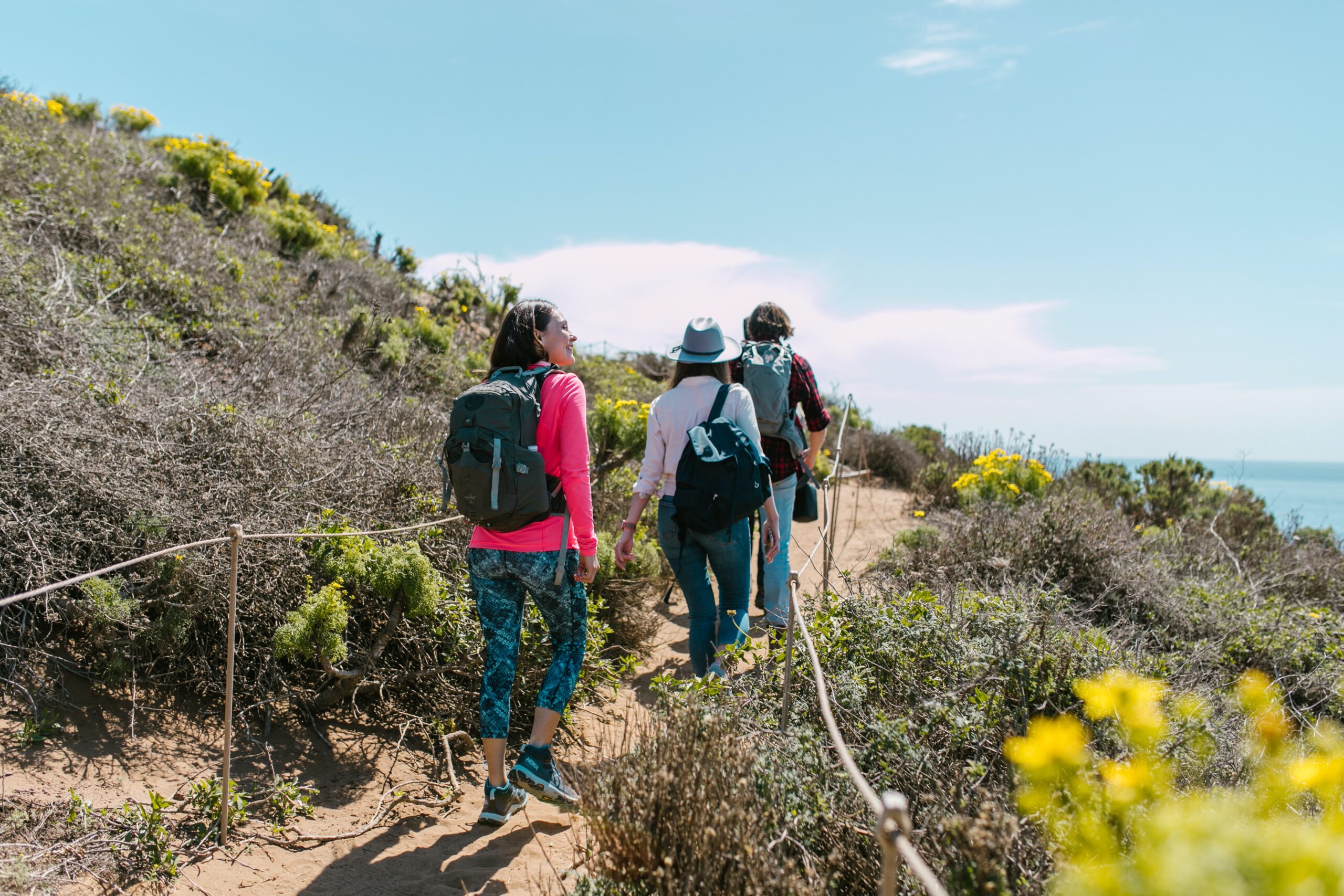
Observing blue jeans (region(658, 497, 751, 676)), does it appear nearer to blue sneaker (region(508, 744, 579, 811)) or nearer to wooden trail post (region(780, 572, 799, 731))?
wooden trail post (region(780, 572, 799, 731))

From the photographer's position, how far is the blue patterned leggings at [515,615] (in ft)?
9.08

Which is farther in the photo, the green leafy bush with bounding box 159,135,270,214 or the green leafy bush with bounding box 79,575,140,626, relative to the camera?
the green leafy bush with bounding box 159,135,270,214

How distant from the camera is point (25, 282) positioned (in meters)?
5.07

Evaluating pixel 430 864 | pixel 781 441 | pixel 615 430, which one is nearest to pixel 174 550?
pixel 430 864

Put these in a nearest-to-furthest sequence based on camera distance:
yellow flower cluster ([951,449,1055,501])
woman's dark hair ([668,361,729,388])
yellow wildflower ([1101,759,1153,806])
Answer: yellow wildflower ([1101,759,1153,806]) < woman's dark hair ([668,361,729,388]) < yellow flower cluster ([951,449,1055,501])

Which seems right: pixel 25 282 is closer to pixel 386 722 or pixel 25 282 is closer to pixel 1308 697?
pixel 386 722

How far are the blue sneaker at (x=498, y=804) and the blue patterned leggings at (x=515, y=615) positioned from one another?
0.70ft

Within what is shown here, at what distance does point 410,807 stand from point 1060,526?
4.63m

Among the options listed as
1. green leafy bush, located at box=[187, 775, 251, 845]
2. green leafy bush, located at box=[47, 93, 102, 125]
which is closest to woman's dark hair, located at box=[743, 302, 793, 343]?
green leafy bush, located at box=[187, 775, 251, 845]

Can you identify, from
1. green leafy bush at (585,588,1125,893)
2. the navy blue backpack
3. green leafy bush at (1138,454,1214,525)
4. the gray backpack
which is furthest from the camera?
green leafy bush at (1138,454,1214,525)

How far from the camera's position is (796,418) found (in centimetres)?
432

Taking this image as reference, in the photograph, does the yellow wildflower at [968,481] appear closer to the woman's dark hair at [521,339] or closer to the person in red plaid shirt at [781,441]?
the person in red plaid shirt at [781,441]

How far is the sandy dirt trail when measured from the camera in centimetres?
261

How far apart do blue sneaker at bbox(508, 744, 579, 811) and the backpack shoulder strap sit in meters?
1.50
